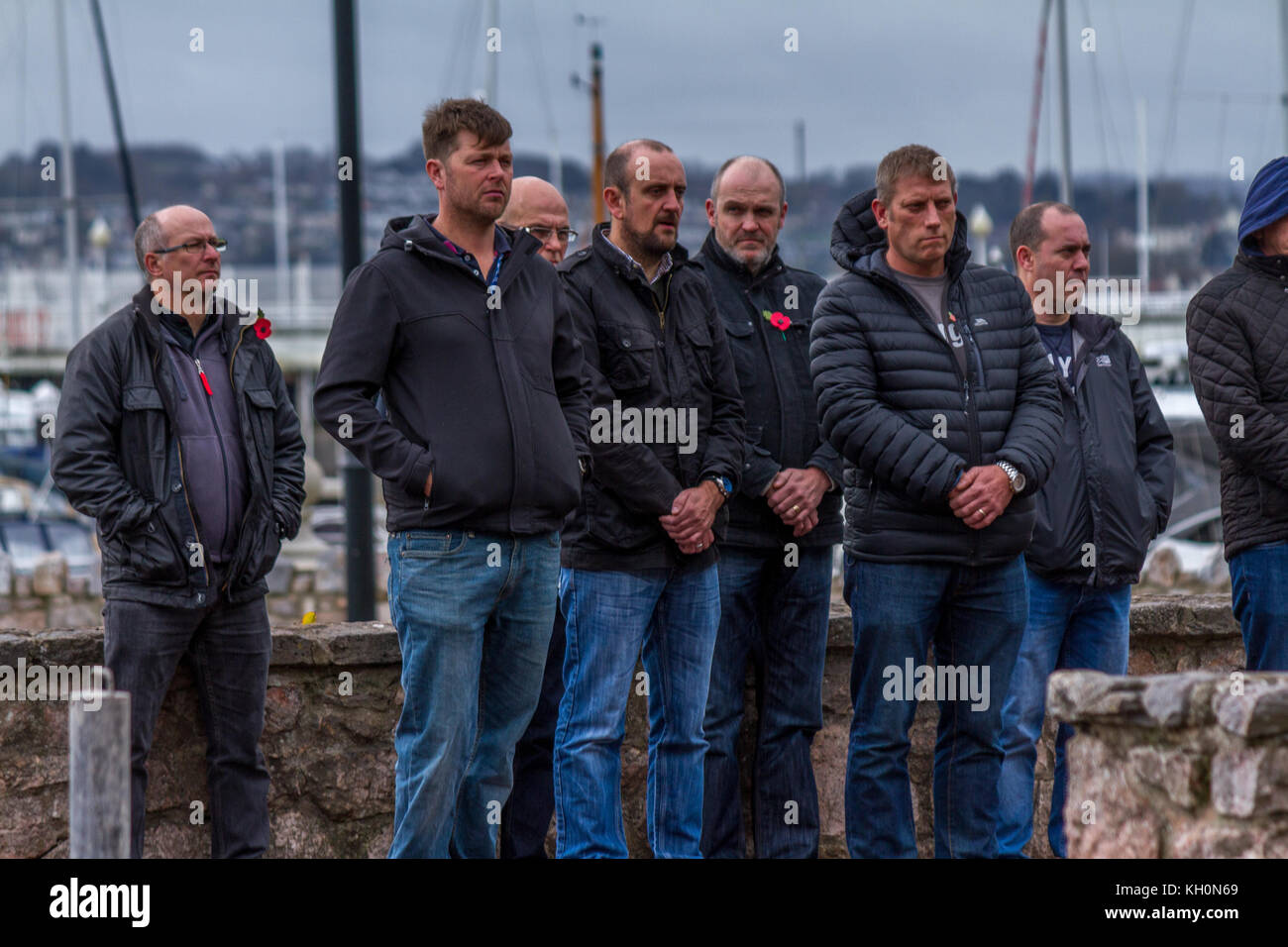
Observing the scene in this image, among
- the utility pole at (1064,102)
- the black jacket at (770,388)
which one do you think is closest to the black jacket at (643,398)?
the black jacket at (770,388)

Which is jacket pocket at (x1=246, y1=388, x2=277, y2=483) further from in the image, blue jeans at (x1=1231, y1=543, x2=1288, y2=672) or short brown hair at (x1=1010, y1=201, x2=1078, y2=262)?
blue jeans at (x1=1231, y1=543, x2=1288, y2=672)

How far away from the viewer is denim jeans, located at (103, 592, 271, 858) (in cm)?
471

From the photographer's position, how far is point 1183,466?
19.5 metres

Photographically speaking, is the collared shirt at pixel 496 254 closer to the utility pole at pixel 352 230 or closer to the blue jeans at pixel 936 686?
the blue jeans at pixel 936 686

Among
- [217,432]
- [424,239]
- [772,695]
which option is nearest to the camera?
[424,239]

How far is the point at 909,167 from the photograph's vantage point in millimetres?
4891

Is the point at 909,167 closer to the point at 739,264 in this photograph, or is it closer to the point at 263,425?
the point at 739,264

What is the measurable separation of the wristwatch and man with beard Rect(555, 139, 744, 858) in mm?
795

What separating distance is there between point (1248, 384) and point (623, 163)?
204cm

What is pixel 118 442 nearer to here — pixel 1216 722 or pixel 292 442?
pixel 292 442

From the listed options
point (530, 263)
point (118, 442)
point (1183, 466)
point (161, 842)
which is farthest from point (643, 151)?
point (1183, 466)

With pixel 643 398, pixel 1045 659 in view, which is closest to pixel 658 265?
pixel 643 398

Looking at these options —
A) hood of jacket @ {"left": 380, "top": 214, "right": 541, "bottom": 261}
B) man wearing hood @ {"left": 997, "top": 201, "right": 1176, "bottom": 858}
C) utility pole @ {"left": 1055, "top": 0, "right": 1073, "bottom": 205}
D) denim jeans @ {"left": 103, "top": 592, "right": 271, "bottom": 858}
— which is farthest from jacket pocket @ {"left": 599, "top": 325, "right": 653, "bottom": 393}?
utility pole @ {"left": 1055, "top": 0, "right": 1073, "bottom": 205}
